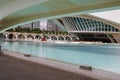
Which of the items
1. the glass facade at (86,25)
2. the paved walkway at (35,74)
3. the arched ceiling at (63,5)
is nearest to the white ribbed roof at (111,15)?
the glass facade at (86,25)

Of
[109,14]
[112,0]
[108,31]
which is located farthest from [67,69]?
[108,31]

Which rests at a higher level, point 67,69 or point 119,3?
point 119,3

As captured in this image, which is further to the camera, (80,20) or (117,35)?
(80,20)

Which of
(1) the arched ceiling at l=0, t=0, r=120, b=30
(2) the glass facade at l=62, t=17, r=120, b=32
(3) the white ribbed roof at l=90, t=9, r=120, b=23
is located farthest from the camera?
(2) the glass facade at l=62, t=17, r=120, b=32

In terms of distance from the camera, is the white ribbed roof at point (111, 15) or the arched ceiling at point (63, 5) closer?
the arched ceiling at point (63, 5)

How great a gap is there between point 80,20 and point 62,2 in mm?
47685

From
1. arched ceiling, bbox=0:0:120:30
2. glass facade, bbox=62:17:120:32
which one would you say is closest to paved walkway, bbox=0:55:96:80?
arched ceiling, bbox=0:0:120:30

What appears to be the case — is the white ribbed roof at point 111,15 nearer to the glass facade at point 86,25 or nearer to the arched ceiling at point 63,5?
the glass facade at point 86,25

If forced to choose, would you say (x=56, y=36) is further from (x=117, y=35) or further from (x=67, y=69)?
(x=67, y=69)

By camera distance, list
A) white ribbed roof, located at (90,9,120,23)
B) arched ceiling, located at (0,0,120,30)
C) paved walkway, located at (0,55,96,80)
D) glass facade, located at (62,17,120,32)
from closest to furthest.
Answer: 1. paved walkway, located at (0,55,96,80)
2. arched ceiling, located at (0,0,120,30)
3. white ribbed roof, located at (90,9,120,23)
4. glass facade, located at (62,17,120,32)

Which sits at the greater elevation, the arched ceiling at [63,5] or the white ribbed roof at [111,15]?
the white ribbed roof at [111,15]

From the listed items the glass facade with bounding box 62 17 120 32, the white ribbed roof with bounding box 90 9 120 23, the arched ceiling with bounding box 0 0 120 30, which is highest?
the white ribbed roof with bounding box 90 9 120 23

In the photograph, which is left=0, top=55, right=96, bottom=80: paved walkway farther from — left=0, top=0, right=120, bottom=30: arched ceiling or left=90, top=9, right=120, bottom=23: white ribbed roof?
left=90, top=9, right=120, bottom=23: white ribbed roof

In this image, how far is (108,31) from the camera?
175 ft
